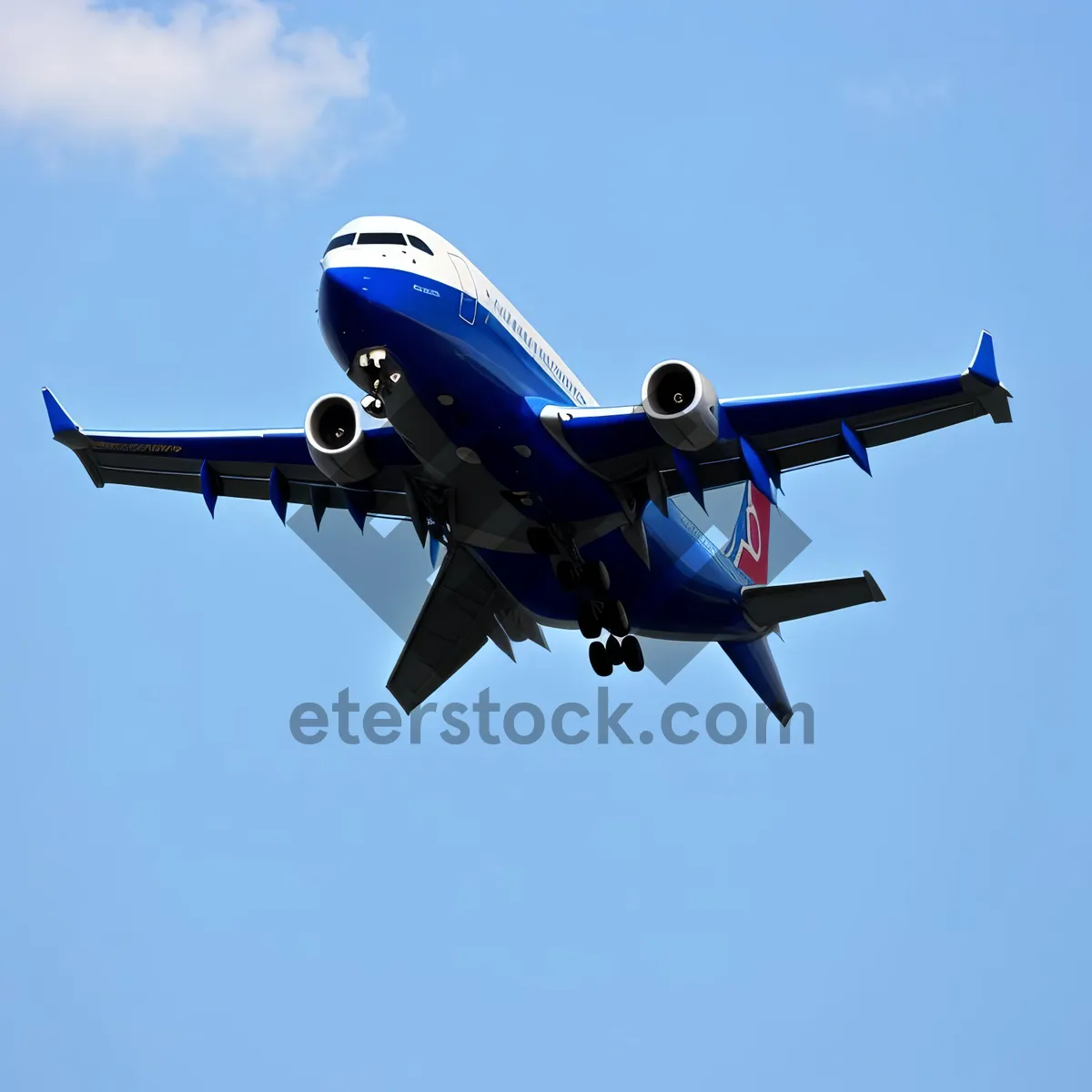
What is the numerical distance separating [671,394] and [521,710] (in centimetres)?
1103

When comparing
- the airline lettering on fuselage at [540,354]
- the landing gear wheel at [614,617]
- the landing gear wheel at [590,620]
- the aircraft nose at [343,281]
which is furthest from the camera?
the landing gear wheel at [614,617]

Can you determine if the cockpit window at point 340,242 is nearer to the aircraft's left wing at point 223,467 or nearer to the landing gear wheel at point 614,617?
the aircraft's left wing at point 223,467

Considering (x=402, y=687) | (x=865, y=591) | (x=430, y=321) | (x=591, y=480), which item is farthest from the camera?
(x=402, y=687)

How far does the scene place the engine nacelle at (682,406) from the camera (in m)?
26.8

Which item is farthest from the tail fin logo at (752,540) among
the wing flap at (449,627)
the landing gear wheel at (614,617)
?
the wing flap at (449,627)

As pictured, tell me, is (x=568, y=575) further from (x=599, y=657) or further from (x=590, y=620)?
(x=599, y=657)

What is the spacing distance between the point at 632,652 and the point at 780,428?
6.49 m

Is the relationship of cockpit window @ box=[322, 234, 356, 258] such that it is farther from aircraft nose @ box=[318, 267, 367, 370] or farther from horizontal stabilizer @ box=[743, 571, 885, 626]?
horizontal stabilizer @ box=[743, 571, 885, 626]

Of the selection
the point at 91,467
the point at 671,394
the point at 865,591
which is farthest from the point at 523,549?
the point at 91,467

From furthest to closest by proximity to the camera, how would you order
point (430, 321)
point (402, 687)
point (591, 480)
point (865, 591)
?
1. point (402, 687)
2. point (865, 591)
3. point (591, 480)
4. point (430, 321)

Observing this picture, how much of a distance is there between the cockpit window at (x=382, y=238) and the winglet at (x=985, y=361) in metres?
9.21

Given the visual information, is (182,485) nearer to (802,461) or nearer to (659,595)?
(659,595)

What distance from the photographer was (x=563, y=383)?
3028cm

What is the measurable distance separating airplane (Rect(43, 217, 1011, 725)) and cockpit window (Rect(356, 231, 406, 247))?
0.10 ft
